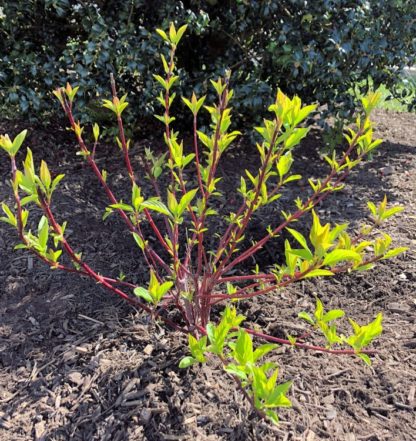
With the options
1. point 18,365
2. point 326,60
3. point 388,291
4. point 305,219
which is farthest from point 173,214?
point 326,60

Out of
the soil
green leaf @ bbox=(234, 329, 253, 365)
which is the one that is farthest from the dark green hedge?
green leaf @ bbox=(234, 329, 253, 365)

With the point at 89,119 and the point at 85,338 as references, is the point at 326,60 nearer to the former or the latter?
the point at 89,119

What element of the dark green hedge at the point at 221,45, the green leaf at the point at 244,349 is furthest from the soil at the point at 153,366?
the dark green hedge at the point at 221,45

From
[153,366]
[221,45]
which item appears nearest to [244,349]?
[153,366]

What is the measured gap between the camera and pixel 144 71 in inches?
122

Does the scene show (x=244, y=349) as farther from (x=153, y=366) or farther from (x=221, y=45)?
(x=221, y=45)

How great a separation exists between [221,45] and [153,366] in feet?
8.78

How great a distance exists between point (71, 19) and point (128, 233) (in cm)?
187

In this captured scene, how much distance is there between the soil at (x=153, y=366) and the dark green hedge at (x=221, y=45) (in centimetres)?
110

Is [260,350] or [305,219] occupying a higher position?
[260,350]

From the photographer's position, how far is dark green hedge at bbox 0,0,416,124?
3.03 meters

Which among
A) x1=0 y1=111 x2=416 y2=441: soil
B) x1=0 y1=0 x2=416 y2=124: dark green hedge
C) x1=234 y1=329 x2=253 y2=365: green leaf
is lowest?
x1=0 y1=111 x2=416 y2=441: soil

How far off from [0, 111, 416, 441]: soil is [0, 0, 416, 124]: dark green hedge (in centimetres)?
110

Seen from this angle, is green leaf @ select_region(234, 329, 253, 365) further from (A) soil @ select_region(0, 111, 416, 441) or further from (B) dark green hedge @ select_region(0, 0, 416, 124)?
(B) dark green hedge @ select_region(0, 0, 416, 124)
